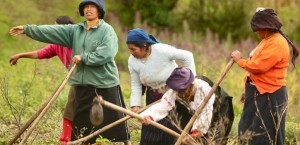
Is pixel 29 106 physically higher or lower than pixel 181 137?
lower

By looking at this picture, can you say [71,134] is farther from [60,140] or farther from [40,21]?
[40,21]

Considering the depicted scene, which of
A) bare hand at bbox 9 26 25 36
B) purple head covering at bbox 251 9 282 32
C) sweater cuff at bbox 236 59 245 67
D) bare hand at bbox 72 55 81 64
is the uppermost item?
purple head covering at bbox 251 9 282 32

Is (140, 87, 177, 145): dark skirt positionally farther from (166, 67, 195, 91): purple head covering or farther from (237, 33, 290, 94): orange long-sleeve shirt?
(237, 33, 290, 94): orange long-sleeve shirt

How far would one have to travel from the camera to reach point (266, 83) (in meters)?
6.32

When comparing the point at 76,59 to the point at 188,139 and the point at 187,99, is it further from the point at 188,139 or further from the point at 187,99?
the point at 188,139

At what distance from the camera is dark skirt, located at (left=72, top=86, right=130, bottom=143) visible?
6902 millimetres

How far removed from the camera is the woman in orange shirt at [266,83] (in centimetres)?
617

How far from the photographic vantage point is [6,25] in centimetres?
1550

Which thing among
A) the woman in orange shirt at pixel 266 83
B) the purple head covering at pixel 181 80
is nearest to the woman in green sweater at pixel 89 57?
the purple head covering at pixel 181 80

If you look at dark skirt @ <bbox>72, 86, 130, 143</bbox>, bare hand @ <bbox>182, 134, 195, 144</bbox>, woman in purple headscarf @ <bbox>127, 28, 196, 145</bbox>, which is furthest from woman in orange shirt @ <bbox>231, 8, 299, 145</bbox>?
dark skirt @ <bbox>72, 86, 130, 143</bbox>

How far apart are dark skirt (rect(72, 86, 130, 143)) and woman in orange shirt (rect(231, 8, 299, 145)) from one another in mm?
1170

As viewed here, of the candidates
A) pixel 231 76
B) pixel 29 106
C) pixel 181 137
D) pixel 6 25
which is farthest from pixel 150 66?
pixel 6 25

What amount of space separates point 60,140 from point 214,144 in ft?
6.39

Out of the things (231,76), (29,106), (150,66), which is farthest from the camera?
(231,76)
